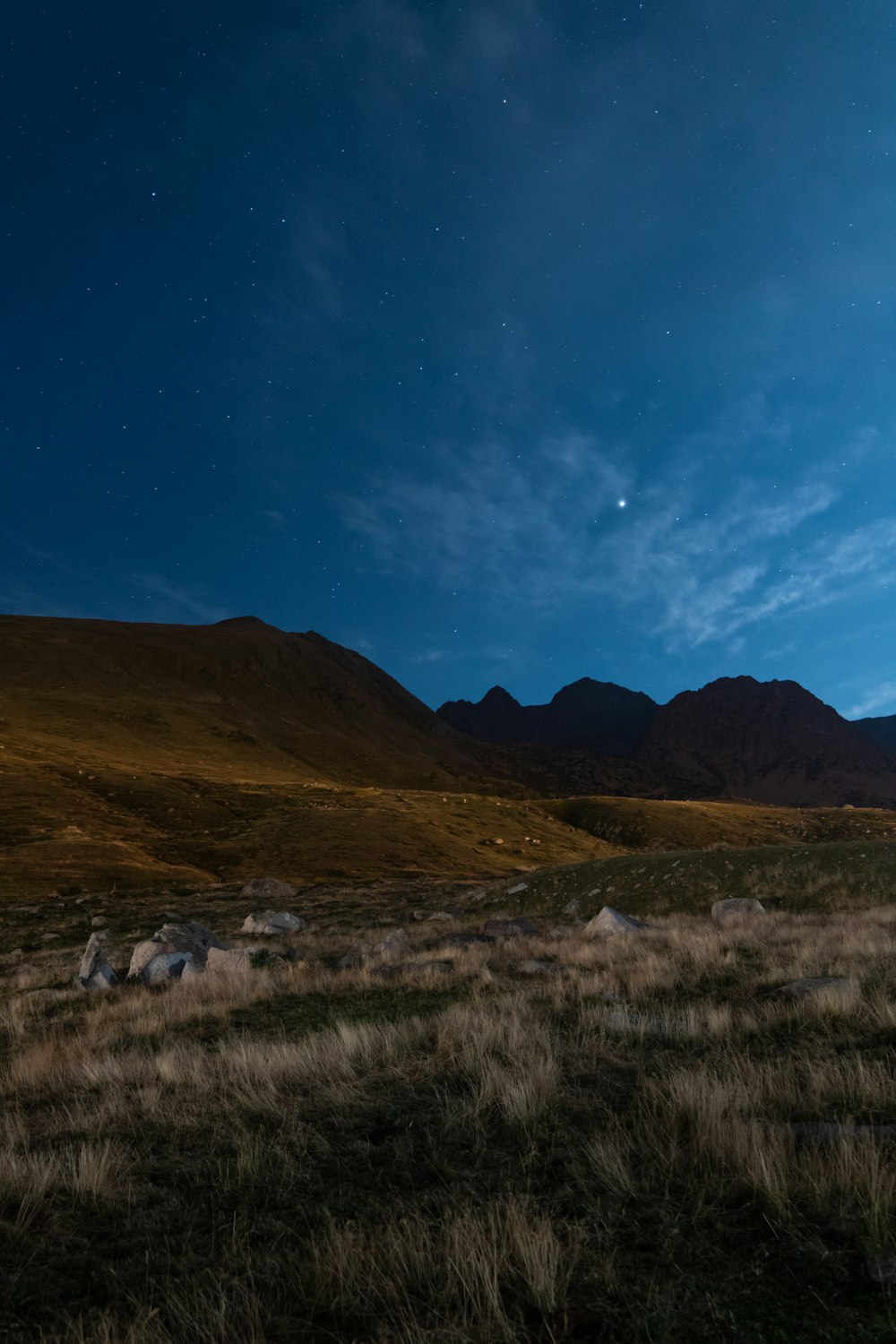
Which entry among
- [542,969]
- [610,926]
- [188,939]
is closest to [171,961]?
[188,939]

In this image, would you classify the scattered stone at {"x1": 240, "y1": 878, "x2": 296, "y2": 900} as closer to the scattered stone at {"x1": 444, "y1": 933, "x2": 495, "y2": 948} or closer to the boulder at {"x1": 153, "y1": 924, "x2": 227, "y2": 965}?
the boulder at {"x1": 153, "y1": 924, "x2": 227, "y2": 965}

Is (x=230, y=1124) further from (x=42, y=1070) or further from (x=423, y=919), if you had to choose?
(x=423, y=919)

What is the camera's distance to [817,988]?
25.7 ft

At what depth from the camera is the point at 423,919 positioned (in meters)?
25.7

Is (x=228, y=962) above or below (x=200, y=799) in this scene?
below

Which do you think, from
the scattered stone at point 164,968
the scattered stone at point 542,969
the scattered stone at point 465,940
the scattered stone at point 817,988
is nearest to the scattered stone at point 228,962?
the scattered stone at point 164,968

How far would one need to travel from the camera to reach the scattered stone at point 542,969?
445 inches

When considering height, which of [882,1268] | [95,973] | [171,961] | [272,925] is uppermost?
[882,1268]

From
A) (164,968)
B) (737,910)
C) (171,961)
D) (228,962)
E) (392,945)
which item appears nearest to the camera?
(228,962)

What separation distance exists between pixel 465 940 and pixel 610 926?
13.2 ft

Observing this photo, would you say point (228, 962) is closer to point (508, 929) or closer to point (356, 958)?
point (356, 958)

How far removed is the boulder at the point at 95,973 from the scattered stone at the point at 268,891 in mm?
21324

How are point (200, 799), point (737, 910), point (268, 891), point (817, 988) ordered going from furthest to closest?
point (200, 799), point (268, 891), point (737, 910), point (817, 988)

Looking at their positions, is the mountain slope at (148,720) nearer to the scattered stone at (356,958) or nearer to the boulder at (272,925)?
the boulder at (272,925)
